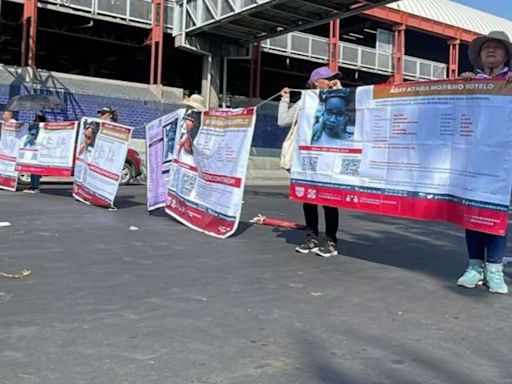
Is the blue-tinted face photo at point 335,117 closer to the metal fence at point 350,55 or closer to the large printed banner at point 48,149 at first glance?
the large printed banner at point 48,149

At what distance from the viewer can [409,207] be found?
233 inches

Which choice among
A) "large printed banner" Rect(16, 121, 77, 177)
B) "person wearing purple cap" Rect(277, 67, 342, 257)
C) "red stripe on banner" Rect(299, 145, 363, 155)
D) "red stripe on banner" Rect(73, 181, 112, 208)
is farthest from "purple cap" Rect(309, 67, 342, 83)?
"large printed banner" Rect(16, 121, 77, 177)

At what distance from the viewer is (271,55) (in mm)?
34125

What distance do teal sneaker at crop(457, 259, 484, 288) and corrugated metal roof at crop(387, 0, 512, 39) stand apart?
103 ft

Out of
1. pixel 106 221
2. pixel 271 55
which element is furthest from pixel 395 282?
pixel 271 55

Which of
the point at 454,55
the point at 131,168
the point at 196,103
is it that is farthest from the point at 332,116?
the point at 454,55

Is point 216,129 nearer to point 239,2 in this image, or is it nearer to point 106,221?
point 106,221

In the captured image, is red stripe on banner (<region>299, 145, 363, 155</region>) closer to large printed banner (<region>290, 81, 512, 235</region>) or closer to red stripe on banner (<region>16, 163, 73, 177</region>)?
large printed banner (<region>290, 81, 512, 235</region>)

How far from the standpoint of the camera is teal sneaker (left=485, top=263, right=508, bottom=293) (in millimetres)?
5457

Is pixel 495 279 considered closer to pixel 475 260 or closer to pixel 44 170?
pixel 475 260

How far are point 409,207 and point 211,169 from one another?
3.02 meters

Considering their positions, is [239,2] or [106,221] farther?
[239,2]

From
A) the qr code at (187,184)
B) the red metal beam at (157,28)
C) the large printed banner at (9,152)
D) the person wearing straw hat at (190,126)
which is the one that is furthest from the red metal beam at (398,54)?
the qr code at (187,184)

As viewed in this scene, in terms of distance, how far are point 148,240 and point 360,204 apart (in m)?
2.66
